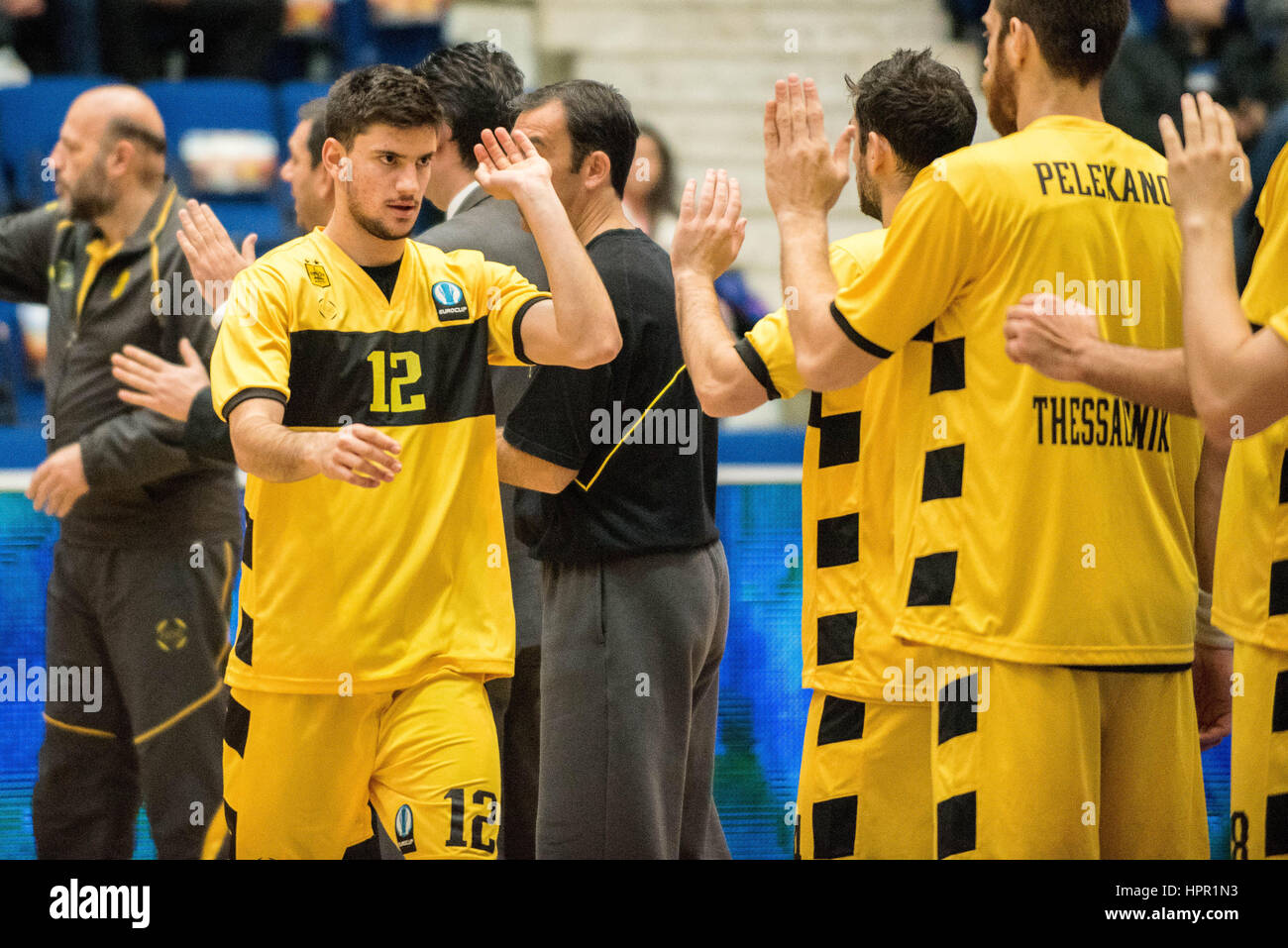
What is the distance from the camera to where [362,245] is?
3305 mm

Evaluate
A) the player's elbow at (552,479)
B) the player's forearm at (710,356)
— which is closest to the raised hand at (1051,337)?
the player's forearm at (710,356)

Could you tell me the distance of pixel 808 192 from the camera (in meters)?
A: 2.96

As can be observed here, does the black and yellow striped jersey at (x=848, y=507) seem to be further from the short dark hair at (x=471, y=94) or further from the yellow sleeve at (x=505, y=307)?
the short dark hair at (x=471, y=94)

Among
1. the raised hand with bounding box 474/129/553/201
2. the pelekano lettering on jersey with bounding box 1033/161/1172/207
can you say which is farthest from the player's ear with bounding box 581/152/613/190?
the pelekano lettering on jersey with bounding box 1033/161/1172/207

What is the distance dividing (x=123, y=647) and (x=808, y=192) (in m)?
2.38

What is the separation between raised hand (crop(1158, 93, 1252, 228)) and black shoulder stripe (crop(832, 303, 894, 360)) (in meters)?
0.54

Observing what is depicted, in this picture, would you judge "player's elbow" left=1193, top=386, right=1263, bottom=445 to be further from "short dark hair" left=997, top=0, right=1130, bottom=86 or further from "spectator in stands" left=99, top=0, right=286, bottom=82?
"spectator in stands" left=99, top=0, right=286, bottom=82

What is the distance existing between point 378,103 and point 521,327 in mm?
569

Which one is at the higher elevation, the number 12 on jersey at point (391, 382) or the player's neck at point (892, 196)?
the player's neck at point (892, 196)

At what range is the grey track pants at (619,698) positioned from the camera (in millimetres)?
3461

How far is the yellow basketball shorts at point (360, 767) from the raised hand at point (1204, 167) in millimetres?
1735

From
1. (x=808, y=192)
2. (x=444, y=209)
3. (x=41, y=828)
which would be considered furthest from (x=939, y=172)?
(x=41, y=828)

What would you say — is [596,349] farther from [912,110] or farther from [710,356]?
[912,110]
